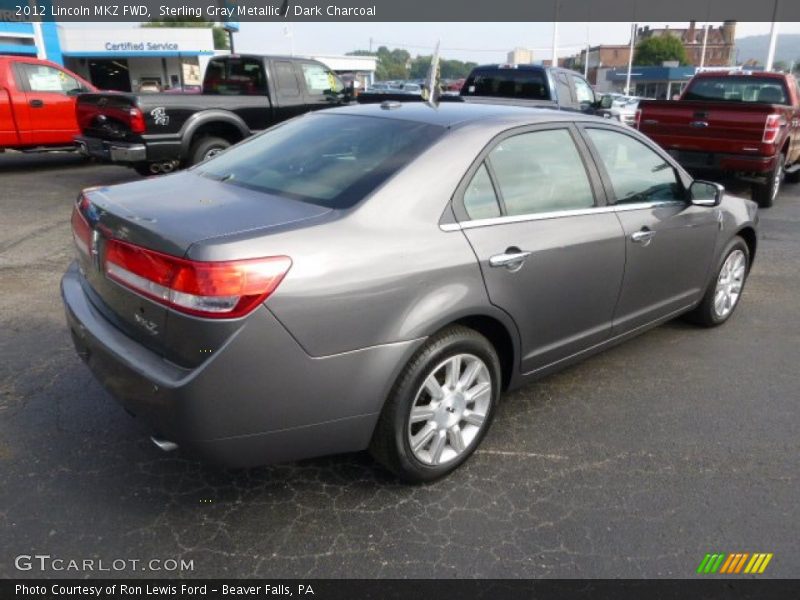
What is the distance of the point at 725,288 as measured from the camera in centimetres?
482

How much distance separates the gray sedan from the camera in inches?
90.0

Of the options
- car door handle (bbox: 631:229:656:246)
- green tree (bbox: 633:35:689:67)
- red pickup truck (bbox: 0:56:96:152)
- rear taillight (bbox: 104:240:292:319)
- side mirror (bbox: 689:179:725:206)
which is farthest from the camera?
green tree (bbox: 633:35:689:67)

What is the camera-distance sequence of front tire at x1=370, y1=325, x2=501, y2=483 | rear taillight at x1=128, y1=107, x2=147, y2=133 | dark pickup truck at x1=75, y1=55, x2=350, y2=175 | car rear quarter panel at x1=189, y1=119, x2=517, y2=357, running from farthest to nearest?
dark pickup truck at x1=75, y1=55, x2=350, y2=175, rear taillight at x1=128, y1=107, x2=147, y2=133, front tire at x1=370, y1=325, x2=501, y2=483, car rear quarter panel at x1=189, y1=119, x2=517, y2=357

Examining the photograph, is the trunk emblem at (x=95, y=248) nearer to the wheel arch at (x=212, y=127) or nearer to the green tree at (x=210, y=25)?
the wheel arch at (x=212, y=127)

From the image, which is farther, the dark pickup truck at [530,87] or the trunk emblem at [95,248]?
the dark pickup truck at [530,87]

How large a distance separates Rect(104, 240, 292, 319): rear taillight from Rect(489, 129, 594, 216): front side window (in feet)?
4.14

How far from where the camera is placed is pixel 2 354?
406 cm

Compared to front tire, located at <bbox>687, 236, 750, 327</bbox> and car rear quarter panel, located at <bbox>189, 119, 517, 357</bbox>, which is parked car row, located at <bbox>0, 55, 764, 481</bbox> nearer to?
car rear quarter panel, located at <bbox>189, 119, 517, 357</bbox>

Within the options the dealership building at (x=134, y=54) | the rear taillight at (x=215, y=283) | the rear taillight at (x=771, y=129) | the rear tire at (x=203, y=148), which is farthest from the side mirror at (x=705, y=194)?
the dealership building at (x=134, y=54)

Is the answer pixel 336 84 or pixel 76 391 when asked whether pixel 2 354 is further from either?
pixel 336 84

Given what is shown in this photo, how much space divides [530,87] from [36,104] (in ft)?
27.1

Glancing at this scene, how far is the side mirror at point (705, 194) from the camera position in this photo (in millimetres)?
4082

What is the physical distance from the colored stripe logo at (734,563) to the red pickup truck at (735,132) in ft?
25.4

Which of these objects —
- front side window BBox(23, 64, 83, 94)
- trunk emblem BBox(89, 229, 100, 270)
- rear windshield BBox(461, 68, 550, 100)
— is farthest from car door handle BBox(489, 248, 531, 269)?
front side window BBox(23, 64, 83, 94)
